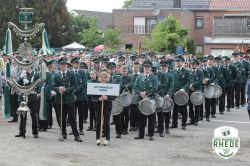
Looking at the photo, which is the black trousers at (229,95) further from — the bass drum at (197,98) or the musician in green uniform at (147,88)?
the musician in green uniform at (147,88)

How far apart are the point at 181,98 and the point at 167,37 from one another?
30.4 metres

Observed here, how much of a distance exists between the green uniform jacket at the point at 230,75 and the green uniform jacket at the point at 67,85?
8.44 meters

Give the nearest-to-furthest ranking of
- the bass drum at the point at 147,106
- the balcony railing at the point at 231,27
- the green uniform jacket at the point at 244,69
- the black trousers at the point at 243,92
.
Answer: the bass drum at the point at 147,106, the green uniform jacket at the point at 244,69, the black trousers at the point at 243,92, the balcony railing at the point at 231,27

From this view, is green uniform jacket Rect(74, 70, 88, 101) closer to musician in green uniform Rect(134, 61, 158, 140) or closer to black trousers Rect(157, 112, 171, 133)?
musician in green uniform Rect(134, 61, 158, 140)

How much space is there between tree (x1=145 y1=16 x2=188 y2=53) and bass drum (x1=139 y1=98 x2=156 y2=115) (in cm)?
3214

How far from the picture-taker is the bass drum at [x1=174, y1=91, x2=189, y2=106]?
691 inches

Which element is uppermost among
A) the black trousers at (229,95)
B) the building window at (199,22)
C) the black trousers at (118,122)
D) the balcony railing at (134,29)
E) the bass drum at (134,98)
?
the building window at (199,22)

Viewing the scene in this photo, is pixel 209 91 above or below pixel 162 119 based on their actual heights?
above

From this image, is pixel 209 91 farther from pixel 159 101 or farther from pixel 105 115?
pixel 105 115

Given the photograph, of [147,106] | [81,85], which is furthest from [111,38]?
[147,106]

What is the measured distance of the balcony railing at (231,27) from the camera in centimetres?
6034

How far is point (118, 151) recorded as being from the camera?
14234 millimetres

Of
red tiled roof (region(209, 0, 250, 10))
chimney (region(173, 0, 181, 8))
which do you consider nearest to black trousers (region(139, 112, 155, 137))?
red tiled roof (region(209, 0, 250, 10))

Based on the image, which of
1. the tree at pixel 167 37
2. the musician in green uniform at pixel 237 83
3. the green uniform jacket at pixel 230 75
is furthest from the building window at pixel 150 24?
the green uniform jacket at pixel 230 75
